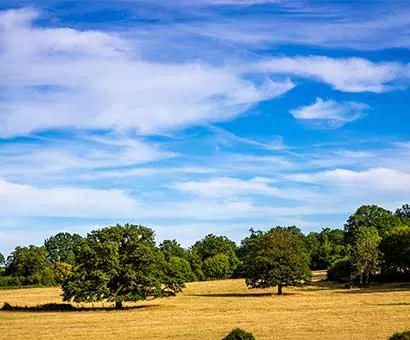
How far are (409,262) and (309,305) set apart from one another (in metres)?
38.5

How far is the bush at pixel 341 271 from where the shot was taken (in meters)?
107

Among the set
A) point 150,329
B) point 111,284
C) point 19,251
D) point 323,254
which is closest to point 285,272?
point 111,284

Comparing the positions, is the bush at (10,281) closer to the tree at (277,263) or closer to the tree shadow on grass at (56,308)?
the tree shadow on grass at (56,308)

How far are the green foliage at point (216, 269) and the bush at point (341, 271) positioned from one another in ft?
109

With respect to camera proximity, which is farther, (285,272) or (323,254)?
Result: (323,254)

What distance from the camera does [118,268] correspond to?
6794 centimetres

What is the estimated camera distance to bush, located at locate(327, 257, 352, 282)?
107 metres

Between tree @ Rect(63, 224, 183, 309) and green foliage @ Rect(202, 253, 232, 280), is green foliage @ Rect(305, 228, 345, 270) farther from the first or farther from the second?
tree @ Rect(63, 224, 183, 309)

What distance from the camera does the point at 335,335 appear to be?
36.7 m

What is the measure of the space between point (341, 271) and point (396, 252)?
15.9 metres

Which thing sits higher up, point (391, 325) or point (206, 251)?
point (206, 251)

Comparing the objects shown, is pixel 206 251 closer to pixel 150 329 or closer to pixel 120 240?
pixel 120 240

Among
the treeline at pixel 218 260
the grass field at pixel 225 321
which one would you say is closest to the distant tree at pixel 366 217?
the treeline at pixel 218 260

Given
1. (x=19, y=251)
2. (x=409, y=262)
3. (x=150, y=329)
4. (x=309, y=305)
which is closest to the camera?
(x=150, y=329)
